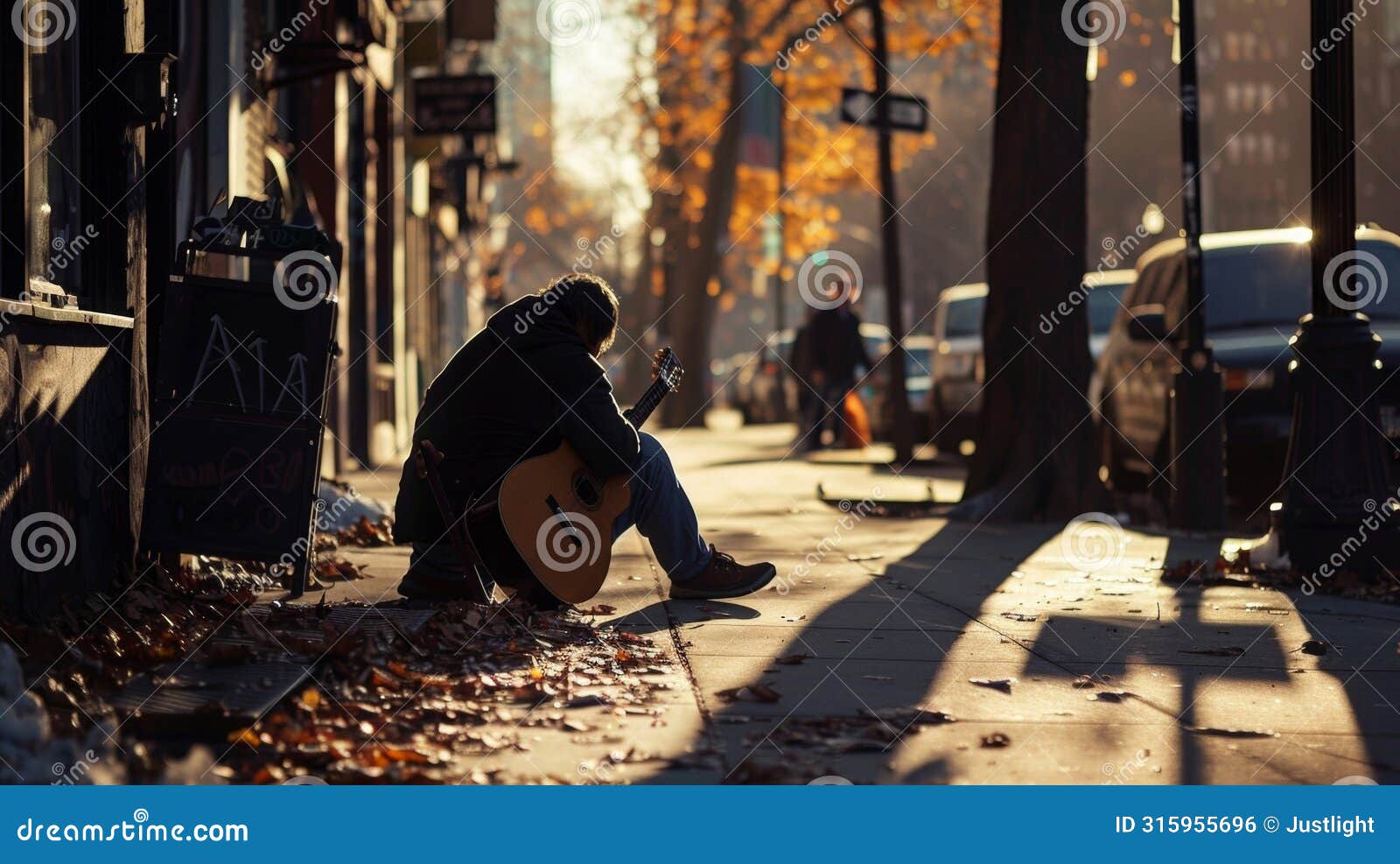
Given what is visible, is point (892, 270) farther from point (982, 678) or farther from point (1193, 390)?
point (982, 678)

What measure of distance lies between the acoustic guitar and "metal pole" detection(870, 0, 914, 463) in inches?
519

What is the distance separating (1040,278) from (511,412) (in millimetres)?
6116

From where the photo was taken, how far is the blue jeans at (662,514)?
7.45 m

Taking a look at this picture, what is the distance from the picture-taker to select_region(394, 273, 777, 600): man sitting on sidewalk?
702cm

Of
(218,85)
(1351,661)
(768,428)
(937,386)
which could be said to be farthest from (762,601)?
(768,428)

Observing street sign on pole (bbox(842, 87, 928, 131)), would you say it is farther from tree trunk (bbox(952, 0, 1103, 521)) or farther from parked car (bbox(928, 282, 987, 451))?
tree trunk (bbox(952, 0, 1103, 521))

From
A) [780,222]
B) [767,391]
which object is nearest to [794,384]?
[780,222]

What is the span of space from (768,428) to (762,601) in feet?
92.4

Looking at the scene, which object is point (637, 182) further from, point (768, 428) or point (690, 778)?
point (690, 778)

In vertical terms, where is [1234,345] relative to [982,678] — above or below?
above

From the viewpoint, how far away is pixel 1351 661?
6477mm

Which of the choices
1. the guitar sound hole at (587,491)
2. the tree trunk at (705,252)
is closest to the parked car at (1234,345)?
the guitar sound hole at (587,491)

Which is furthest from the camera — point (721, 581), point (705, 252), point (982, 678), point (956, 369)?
point (705, 252)

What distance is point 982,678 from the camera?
19.3ft
